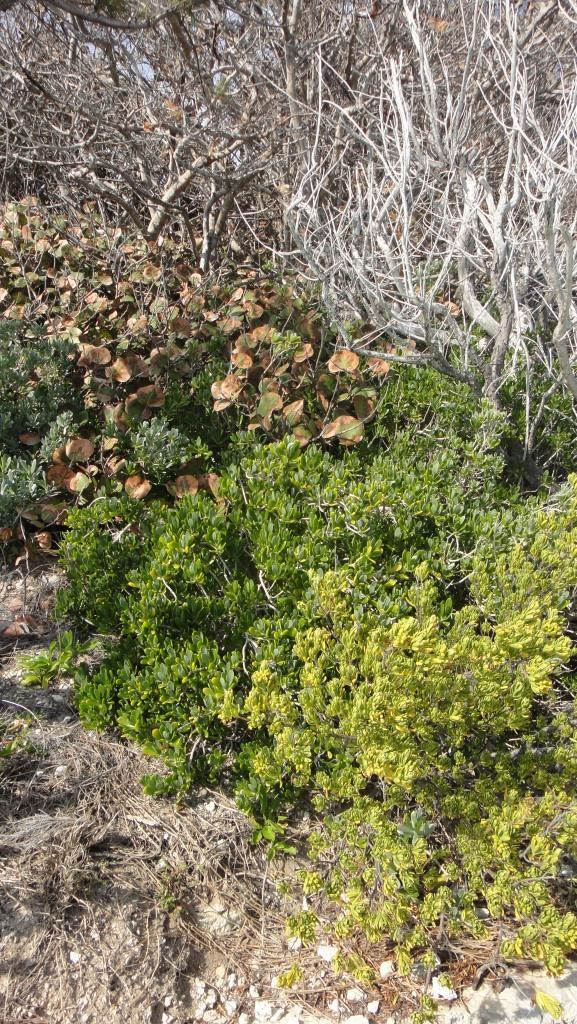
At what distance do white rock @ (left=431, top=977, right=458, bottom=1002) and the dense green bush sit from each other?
0.09 metres

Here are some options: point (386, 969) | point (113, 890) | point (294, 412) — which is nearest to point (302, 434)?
point (294, 412)

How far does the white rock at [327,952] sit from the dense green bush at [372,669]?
0.29 feet

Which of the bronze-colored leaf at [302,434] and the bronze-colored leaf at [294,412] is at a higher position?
the bronze-colored leaf at [294,412]

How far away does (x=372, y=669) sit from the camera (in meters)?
2.00

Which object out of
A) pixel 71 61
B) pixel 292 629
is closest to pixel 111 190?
pixel 71 61

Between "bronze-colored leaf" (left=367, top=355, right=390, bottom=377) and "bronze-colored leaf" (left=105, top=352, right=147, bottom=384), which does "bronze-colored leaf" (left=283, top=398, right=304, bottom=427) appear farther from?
"bronze-colored leaf" (left=105, top=352, right=147, bottom=384)

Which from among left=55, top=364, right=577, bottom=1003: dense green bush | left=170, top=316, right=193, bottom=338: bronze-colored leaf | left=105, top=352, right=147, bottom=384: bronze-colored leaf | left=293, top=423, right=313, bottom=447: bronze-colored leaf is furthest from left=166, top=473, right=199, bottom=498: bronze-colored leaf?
left=170, top=316, right=193, bottom=338: bronze-colored leaf

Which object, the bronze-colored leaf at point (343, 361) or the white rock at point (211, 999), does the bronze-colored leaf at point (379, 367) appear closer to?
the bronze-colored leaf at point (343, 361)

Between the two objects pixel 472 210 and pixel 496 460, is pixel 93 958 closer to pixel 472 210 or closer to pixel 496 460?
pixel 496 460

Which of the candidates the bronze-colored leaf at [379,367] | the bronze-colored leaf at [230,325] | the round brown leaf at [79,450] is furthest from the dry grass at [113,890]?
the bronze-colored leaf at [230,325]

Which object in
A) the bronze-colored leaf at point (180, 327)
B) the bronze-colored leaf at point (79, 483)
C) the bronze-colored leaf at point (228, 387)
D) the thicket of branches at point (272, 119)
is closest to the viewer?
the bronze-colored leaf at point (79, 483)

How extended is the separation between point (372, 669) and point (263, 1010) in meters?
1.01

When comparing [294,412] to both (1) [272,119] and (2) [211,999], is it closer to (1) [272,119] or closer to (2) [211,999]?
(2) [211,999]

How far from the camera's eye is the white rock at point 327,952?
2.18 metres
